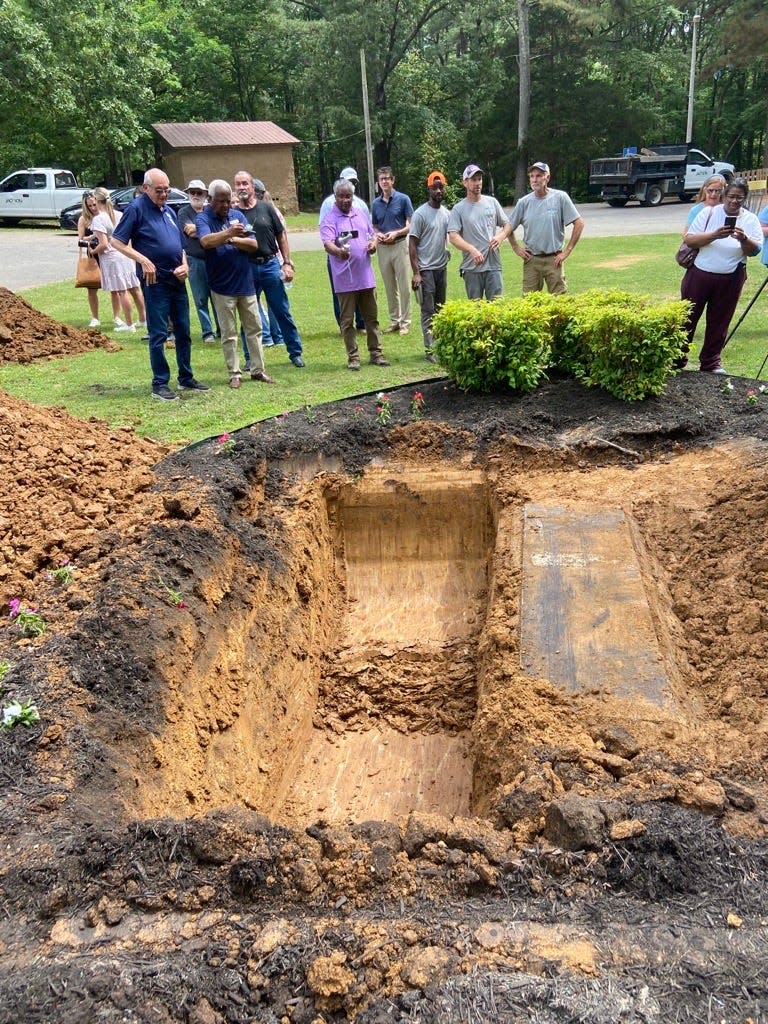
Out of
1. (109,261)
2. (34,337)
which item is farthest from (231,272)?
(34,337)

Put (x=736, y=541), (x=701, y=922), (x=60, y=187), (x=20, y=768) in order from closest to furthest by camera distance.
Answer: (x=701, y=922)
(x=20, y=768)
(x=736, y=541)
(x=60, y=187)

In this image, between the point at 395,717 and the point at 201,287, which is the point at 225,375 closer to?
the point at 201,287

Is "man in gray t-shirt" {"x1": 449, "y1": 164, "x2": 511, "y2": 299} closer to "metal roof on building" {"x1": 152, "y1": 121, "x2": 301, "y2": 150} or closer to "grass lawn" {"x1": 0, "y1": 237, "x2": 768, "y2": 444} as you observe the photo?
"grass lawn" {"x1": 0, "y1": 237, "x2": 768, "y2": 444}

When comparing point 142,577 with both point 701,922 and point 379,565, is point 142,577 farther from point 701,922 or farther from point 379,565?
point 701,922

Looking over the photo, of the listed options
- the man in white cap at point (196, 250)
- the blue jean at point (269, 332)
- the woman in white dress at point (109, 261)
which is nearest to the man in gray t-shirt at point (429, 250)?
the blue jean at point (269, 332)

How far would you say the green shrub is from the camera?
6973 mm

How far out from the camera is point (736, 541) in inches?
202

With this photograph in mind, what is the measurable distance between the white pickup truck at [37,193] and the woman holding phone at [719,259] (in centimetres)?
2508

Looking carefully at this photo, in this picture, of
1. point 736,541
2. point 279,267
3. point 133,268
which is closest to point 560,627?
point 736,541

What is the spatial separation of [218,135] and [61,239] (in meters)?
10.3

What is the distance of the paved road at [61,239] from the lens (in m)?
18.2

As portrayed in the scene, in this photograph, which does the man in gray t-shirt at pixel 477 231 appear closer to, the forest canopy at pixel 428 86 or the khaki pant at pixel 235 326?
the khaki pant at pixel 235 326

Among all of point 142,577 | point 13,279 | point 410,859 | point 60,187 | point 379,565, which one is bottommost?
point 379,565

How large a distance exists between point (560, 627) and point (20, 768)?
2878 mm
